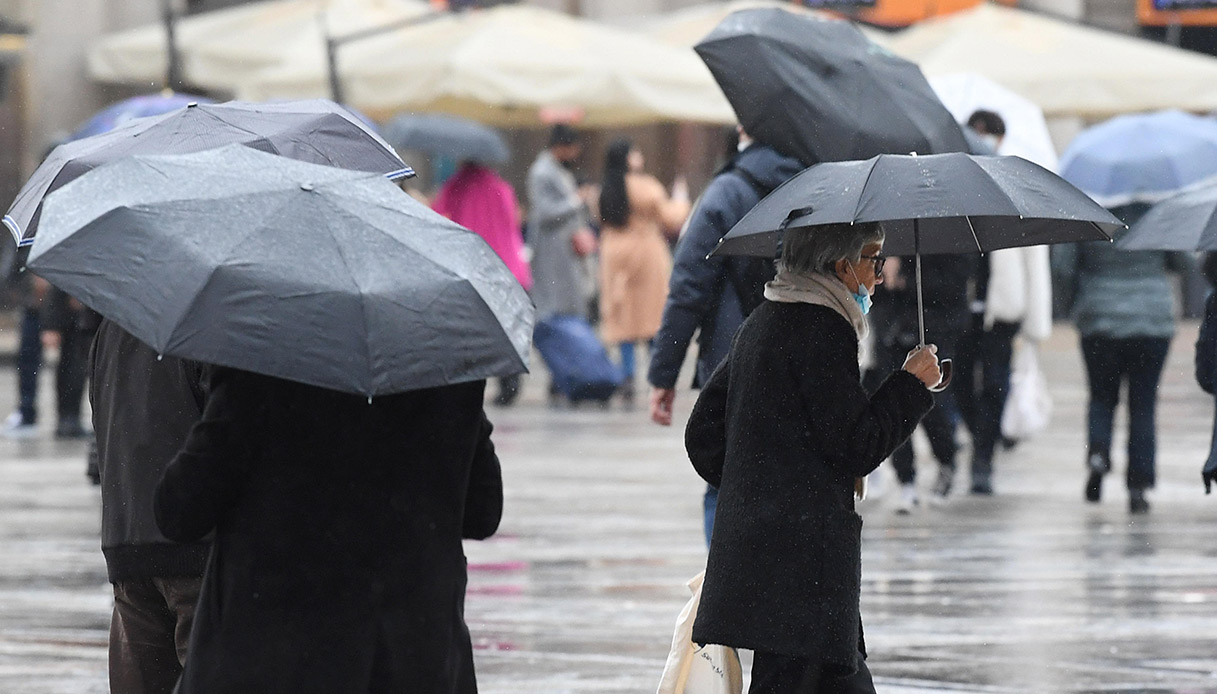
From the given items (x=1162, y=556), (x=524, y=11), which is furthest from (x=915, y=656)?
(x=524, y=11)

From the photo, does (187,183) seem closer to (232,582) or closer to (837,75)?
(232,582)

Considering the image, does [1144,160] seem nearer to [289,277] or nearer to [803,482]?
[803,482]

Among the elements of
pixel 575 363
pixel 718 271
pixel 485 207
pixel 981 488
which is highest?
pixel 718 271

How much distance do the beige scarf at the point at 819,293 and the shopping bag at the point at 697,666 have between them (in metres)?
0.58

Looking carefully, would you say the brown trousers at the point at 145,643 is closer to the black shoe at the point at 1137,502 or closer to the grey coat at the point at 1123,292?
the grey coat at the point at 1123,292

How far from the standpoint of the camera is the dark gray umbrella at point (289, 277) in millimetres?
3816

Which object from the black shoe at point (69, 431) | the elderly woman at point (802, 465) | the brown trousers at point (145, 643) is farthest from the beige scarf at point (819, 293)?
the black shoe at point (69, 431)

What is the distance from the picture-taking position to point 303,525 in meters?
4.05

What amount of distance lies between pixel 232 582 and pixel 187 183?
30.0 inches

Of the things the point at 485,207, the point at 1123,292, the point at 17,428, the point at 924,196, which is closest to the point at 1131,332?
the point at 1123,292

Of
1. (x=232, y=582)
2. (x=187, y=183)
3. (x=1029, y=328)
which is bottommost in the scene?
(x=1029, y=328)

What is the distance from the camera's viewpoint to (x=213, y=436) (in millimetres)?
4043

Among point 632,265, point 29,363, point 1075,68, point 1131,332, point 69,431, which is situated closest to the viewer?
point 1131,332

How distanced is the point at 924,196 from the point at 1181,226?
2.41 m
